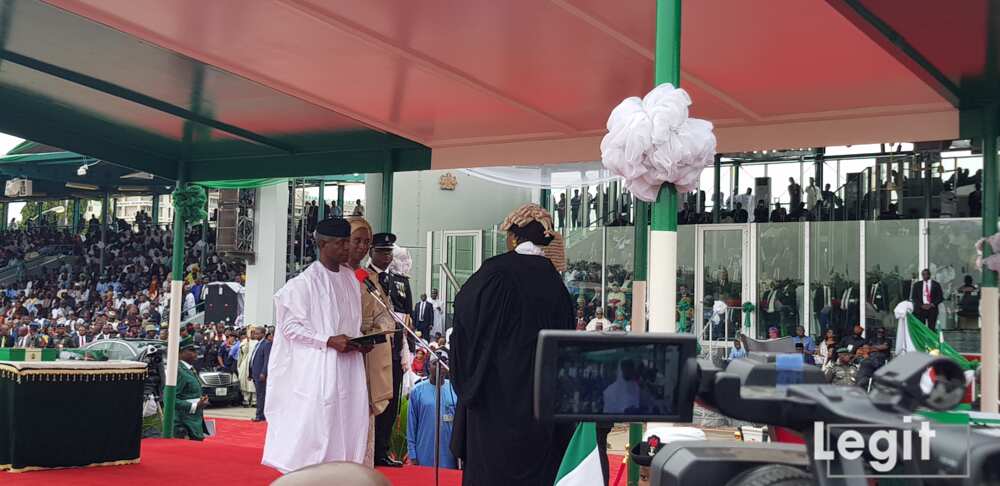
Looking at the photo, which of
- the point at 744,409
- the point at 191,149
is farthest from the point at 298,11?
the point at 744,409

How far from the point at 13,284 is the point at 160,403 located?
26651mm

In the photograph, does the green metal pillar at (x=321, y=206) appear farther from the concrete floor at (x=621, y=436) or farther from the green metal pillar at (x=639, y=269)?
the green metal pillar at (x=639, y=269)

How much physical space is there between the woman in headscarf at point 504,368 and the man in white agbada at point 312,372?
4.79 ft

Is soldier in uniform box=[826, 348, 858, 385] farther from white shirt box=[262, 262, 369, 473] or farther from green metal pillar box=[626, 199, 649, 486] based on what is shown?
white shirt box=[262, 262, 369, 473]

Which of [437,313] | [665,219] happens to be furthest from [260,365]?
[665,219]

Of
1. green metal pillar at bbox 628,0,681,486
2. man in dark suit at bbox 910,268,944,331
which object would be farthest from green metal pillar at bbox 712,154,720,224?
green metal pillar at bbox 628,0,681,486

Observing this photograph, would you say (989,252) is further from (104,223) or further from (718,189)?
Result: (104,223)

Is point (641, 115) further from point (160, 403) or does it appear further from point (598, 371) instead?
point (160, 403)

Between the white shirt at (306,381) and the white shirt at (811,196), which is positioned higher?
the white shirt at (811,196)

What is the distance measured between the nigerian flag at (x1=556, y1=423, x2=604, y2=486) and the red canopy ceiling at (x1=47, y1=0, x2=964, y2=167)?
236 cm

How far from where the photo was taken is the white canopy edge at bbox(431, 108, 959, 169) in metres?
6.34

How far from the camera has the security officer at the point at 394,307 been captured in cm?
732

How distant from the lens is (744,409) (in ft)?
4.65

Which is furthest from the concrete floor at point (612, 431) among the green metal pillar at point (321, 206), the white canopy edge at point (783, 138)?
the green metal pillar at point (321, 206)
